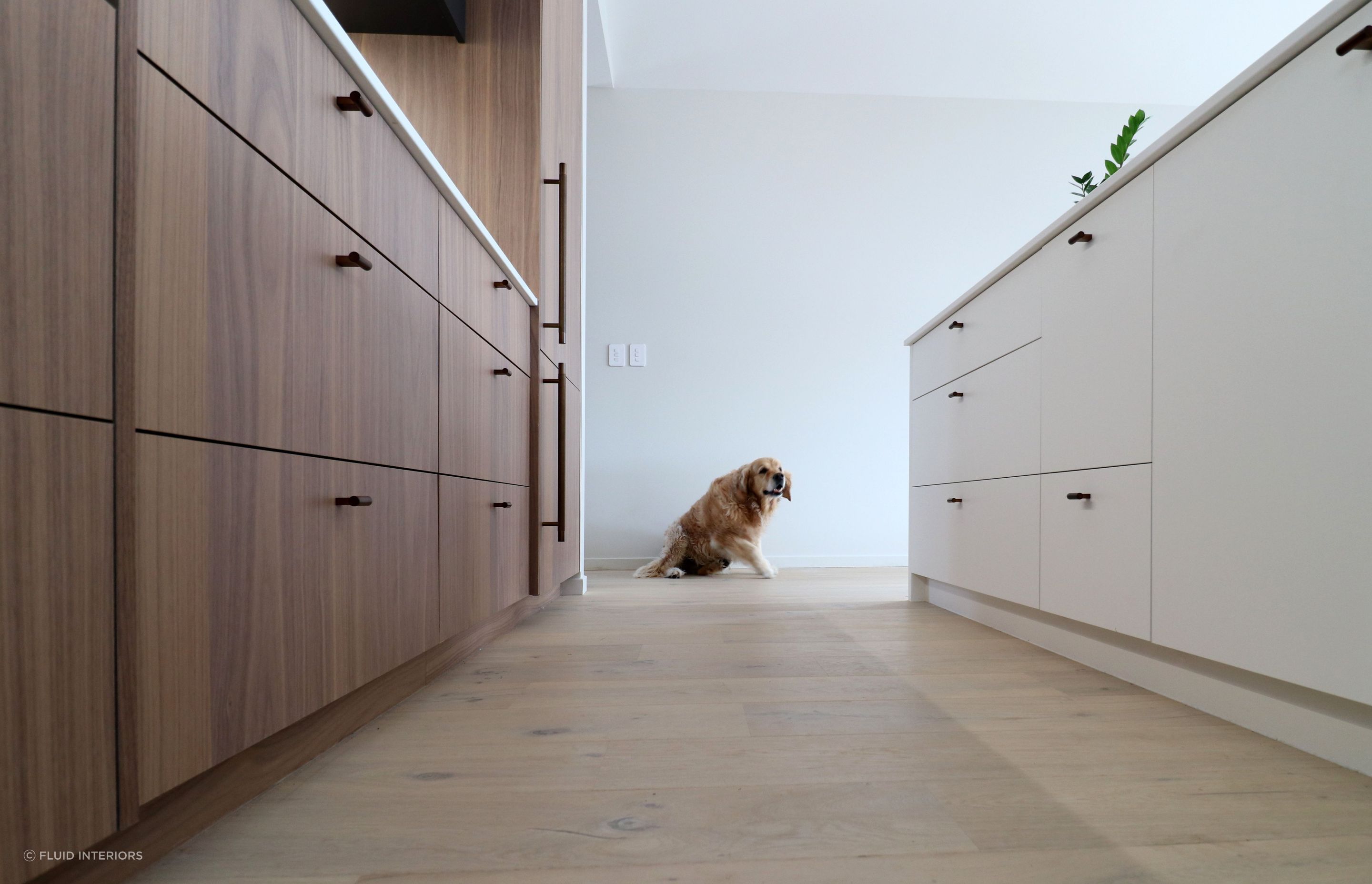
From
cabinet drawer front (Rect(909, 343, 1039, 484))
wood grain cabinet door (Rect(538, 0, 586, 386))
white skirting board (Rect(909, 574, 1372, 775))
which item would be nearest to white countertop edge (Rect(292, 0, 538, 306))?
wood grain cabinet door (Rect(538, 0, 586, 386))

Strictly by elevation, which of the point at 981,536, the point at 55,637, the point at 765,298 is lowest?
the point at 981,536

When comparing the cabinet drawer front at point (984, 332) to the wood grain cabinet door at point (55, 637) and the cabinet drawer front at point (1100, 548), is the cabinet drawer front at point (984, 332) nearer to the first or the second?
the cabinet drawer front at point (1100, 548)

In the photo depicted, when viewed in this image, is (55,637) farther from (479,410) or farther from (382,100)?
(479,410)

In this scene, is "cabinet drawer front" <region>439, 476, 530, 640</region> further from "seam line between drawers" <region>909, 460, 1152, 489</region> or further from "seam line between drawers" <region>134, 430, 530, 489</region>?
"seam line between drawers" <region>909, 460, 1152, 489</region>

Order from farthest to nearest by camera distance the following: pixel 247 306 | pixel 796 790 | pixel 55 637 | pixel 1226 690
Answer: pixel 1226 690, pixel 796 790, pixel 247 306, pixel 55 637

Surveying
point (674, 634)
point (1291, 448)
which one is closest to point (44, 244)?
point (1291, 448)

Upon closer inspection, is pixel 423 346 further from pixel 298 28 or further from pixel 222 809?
pixel 222 809

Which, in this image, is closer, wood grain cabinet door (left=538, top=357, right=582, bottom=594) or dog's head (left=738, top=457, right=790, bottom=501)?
wood grain cabinet door (left=538, top=357, right=582, bottom=594)

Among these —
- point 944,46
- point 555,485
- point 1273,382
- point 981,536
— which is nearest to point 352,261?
point 1273,382

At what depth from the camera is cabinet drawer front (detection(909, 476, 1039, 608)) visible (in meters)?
1.70

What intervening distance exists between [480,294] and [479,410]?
0.80 feet

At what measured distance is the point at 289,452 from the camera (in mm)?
819

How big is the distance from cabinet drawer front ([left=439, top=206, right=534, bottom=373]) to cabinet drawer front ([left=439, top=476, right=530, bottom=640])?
0.33 meters

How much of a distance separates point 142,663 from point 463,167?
1.89 m
